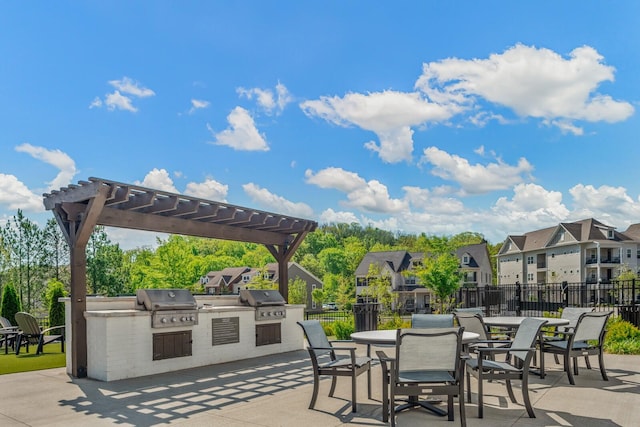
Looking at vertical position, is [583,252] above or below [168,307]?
below

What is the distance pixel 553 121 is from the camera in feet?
59.8

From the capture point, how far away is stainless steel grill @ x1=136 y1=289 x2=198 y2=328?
770 cm

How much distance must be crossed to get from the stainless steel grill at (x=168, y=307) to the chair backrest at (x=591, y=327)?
5.66 meters

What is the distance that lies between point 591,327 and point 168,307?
611 cm

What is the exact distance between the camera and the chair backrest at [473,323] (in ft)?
21.8

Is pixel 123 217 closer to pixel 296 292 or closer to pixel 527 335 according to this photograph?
pixel 527 335

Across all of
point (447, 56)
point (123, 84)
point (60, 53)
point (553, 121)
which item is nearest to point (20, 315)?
point (60, 53)

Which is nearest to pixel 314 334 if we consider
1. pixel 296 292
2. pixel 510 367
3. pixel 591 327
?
pixel 510 367

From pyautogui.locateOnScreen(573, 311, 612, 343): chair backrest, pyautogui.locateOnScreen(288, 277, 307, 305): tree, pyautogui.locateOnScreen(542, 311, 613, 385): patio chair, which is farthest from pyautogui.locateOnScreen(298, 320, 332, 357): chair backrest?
pyautogui.locateOnScreen(288, 277, 307, 305): tree

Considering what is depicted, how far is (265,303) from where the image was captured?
382 inches

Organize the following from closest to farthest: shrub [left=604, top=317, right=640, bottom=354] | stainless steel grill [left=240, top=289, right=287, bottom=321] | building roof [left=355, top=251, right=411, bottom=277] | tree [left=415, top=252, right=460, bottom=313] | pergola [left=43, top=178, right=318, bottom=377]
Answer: pergola [left=43, top=178, right=318, bottom=377], shrub [left=604, top=317, right=640, bottom=354], stainless steel grill [left=240, top=289, right=287, bottom=321], tree [left=415, top=252, right=460, bottom=313], building roof [left=355, top=251, right=411, bottom=277]

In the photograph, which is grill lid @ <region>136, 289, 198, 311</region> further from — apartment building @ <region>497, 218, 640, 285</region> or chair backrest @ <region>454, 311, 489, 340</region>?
apartment building @ <region>497, 218, 640, 285</region>

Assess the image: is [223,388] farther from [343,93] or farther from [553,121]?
[553,121]

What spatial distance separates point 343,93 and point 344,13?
4.68 metres
